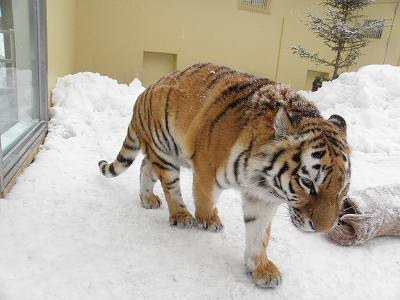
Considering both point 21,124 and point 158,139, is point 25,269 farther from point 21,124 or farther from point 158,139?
point 21,124

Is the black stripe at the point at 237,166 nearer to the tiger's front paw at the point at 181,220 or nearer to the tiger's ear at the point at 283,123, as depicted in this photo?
the tiger's ear at the point at 283,123

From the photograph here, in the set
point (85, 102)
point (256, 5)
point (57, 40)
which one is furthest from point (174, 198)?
point (256, 5)

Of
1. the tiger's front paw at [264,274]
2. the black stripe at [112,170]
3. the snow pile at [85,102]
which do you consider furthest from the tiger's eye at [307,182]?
the snow pile at [85,102]

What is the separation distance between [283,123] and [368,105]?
3.98m

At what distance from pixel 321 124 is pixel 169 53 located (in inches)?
285

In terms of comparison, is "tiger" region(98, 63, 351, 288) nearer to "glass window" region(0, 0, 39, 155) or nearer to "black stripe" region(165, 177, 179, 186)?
"black stripe" region(165, 177, 179, 186)

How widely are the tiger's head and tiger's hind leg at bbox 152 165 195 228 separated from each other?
868mm

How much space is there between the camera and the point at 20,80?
3.33 m

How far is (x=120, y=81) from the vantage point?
325 inches

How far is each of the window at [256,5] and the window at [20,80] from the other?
6469mm

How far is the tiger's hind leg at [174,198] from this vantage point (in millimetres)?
2566

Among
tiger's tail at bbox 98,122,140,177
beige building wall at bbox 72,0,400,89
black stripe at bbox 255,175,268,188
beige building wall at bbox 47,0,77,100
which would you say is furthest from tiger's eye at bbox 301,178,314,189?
beige building wall at bbox 72,0,400,89

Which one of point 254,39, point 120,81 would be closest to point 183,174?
point 120,81

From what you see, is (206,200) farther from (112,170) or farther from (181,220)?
(112,170)
